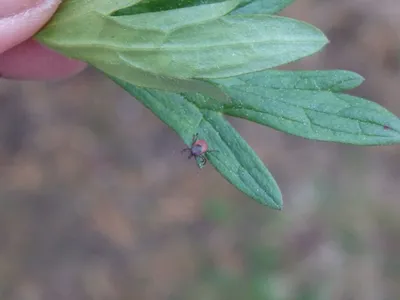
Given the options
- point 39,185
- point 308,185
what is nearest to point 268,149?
point 308,185

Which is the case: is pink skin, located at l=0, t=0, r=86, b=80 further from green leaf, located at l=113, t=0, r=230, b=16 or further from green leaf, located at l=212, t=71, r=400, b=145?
green leaf, located at l=212, t=71, r=400, b=145

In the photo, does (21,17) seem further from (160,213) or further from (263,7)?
(160,213)

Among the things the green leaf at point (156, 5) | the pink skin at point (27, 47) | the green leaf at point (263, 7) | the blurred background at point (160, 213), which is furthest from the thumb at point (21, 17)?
the blurred background at point (160, 213)

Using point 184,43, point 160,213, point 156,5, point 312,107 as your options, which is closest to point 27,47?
point 156,5

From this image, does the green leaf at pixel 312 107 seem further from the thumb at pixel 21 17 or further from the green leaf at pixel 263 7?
the thumb at pixel 21 17

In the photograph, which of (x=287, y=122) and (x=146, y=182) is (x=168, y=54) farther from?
(x=146, y=182)

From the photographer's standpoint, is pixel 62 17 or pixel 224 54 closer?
pixel 224 54

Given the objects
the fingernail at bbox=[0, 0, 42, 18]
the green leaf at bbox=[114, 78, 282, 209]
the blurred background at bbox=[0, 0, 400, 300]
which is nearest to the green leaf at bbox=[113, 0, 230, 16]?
the green leaf at bbox=[114, 78, 282, 209]
